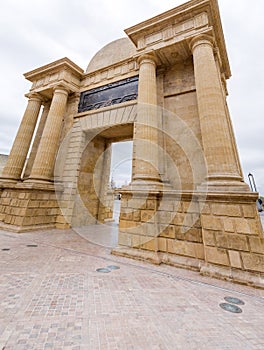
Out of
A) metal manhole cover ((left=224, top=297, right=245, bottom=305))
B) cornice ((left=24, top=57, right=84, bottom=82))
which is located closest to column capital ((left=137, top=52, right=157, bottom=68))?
cornice ((left=24, top=57, right=84, bottom=82))

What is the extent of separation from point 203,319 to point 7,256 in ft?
14.3

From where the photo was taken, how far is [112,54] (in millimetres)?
9656

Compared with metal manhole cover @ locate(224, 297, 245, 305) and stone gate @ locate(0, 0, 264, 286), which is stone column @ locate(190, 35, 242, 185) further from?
metal manhole cover @ locate(224, 297, 245, 305)

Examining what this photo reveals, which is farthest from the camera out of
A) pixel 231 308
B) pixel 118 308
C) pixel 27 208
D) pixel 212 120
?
pixel 27 208

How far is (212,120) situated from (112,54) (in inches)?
317

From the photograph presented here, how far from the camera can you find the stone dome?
916 cm

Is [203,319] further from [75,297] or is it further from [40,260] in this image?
[40,260]

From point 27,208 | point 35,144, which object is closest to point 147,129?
point 27,208

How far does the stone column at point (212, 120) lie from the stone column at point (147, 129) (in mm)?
1570

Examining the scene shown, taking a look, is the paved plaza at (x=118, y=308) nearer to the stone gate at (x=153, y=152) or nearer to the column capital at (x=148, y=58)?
the stone gate at (x=153, y=152)

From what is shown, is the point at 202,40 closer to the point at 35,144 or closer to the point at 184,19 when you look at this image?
the point at 184,19

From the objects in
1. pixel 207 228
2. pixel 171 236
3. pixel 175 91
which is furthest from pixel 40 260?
pixel 175 91

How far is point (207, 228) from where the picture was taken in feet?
13.1

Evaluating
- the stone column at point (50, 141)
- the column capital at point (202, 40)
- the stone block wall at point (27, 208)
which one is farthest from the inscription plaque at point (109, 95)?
the stone block wall at point (27, 208)
